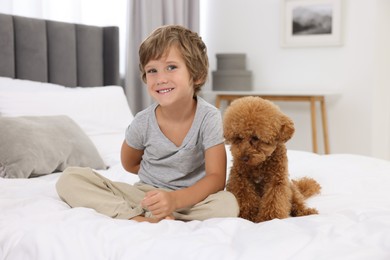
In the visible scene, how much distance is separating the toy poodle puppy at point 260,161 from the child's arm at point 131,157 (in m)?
0.32

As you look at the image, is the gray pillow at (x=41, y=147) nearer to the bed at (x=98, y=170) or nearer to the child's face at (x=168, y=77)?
the bed at (x=98, y=170)

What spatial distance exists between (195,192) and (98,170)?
0.84 metres

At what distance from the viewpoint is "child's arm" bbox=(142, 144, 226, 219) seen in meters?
1.17

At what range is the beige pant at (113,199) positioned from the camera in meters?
1.24

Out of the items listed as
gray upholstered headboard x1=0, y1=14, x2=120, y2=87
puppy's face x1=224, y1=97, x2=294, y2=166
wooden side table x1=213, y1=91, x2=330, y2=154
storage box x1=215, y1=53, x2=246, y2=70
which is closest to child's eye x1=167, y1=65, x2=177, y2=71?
puppy's face x1=224, y1=97, x2=294, y2=166

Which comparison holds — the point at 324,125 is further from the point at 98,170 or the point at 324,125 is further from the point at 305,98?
the point at 98,170

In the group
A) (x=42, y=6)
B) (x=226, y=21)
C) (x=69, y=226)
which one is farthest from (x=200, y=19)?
(x=69, y=226)

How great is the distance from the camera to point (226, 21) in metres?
4.30

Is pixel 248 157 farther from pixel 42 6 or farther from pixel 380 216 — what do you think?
pixel 42 6

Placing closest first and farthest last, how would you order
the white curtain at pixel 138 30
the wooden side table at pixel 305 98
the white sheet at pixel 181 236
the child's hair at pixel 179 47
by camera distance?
the white sheet at pixel 181 236, the child's hair at pixel 179 47, the white curtain at pixel 138 30, the wooden side table at pixel 305 98

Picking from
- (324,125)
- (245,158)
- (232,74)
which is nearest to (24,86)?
(245,158)

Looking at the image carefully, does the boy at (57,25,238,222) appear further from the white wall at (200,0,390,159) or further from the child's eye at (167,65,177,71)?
the white wall at (200,0,390,159)

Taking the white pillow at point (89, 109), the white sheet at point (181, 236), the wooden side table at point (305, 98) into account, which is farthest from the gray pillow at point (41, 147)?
the wooden side table at point (305, 98)

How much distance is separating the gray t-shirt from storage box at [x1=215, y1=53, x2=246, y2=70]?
8.53 feet
